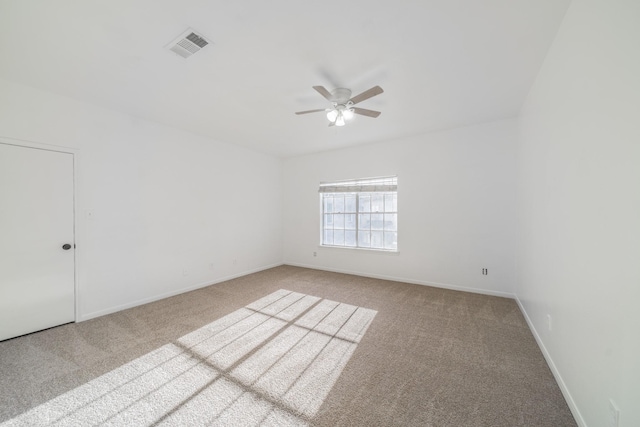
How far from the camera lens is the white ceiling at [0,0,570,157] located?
1657 millimetres

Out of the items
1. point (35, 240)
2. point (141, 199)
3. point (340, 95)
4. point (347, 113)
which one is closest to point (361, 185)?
point (347, 113)

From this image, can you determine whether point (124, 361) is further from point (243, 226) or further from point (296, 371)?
point (243, 226)

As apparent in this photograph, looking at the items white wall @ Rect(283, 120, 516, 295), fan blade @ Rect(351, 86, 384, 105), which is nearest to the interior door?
fan blade @ Rect(351, 86, 384, 105)

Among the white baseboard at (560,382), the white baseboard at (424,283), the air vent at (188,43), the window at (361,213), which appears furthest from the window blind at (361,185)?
the air vent at (188,43)

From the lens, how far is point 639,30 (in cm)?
101

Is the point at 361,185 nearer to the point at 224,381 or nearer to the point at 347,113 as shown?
the point at 347,113

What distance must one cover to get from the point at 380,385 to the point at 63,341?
320 cm

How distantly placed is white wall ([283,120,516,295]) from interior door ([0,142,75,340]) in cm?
417

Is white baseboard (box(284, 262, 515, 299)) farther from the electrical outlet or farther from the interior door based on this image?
the interior door

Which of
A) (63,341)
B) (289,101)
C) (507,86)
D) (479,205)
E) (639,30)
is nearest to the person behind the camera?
(639,30)

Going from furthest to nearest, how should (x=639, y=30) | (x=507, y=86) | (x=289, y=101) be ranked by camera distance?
1. (x=289, y=101)
2. (x=507, y=86)
3. (x=639, y=30)

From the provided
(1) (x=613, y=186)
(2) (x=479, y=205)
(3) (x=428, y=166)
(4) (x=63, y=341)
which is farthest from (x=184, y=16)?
(2) (x=479, y=205)

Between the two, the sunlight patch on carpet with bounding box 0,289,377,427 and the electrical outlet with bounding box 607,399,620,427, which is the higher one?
the electrical outlet with bounding box 607,399,620,427

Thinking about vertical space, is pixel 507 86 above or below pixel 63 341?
above
